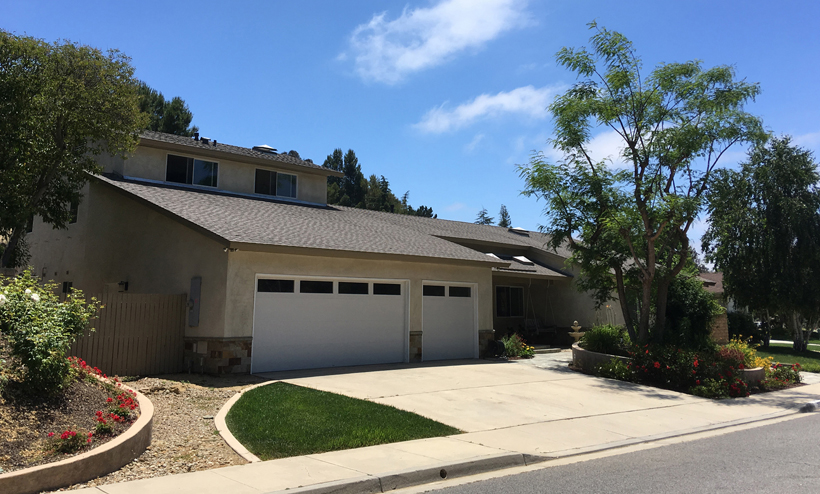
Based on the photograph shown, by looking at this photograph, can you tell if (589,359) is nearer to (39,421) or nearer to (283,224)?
(283,224)

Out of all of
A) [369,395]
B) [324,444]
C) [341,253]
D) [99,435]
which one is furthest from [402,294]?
[99,435]

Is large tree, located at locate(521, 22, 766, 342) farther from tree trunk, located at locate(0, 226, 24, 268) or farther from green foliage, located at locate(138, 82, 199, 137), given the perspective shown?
green foliage, located at locate(138, 82, 199, 137)

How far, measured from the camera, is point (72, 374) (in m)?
7.48

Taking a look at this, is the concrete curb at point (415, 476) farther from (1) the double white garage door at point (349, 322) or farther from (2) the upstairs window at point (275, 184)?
(2) the upstairs window at point (275, 184)

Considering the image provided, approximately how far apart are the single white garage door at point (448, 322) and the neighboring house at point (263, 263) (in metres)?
0.04

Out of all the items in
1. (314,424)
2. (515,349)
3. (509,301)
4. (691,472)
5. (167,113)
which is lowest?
(691,472)

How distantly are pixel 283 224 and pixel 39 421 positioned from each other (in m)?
9.87

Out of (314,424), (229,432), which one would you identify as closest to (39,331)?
(229,432)

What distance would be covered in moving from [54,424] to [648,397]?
436 inches

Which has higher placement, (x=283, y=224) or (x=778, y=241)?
(x=778, y=241)

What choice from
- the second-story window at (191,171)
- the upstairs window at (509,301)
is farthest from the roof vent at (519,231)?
the second-story window at (191,171)

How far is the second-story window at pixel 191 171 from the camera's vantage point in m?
18.9

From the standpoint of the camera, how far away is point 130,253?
54.5ft

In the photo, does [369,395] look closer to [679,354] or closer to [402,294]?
[402,294]
